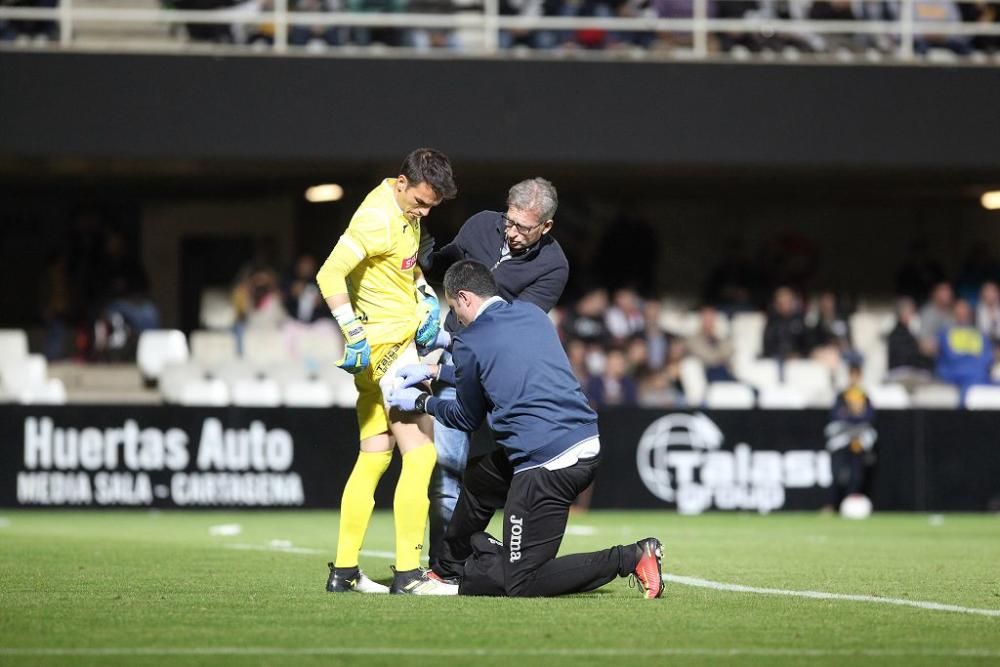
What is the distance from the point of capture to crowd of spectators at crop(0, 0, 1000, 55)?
1864 cm

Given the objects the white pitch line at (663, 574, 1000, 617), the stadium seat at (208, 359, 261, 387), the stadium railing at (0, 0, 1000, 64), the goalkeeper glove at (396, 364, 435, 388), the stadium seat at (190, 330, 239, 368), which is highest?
the stadium railing at (0, 0, 1000, 64)

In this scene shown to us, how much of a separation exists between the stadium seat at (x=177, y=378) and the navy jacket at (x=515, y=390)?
11399 mm

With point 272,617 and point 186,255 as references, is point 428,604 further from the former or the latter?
point 186,255

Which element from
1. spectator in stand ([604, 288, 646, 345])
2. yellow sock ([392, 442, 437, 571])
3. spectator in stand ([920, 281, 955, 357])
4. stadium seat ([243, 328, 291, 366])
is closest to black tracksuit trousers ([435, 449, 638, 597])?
yellow sock ([392, 442, 437, 571])

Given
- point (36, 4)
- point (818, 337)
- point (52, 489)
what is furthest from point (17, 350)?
point (818, 337)

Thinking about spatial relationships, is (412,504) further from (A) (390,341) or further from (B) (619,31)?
(B) (619,31)

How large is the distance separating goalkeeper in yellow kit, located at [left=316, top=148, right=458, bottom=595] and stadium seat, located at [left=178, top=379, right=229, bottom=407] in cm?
1016

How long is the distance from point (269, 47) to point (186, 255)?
505 centimetres

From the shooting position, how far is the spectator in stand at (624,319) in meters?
19.8

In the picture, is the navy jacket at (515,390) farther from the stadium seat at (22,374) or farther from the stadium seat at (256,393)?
the stadium seat at (22,374)

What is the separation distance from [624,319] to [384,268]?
40.8 feet

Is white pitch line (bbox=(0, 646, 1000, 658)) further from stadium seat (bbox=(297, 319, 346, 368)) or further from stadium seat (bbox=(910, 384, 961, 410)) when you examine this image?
stadium seat (bbox=(910, 384, 961, 410))

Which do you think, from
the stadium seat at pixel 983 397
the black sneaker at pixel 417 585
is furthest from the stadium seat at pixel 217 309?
the black sneaker at pixel 417 585

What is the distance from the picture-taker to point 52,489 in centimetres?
1678
